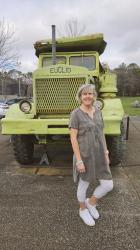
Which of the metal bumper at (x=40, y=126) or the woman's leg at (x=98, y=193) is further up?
the metal bumper at (x=40, y=126)

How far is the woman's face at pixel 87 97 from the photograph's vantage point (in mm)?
3600

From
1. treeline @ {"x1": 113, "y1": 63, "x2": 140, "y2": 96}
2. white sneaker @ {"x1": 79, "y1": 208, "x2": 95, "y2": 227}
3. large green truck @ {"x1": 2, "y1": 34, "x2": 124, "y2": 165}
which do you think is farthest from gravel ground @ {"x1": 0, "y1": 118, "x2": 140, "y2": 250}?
treeline @ {"x1": 113, "y1": 63, "x2": 140, "y2": 96}

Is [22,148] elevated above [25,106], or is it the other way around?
[25,106]

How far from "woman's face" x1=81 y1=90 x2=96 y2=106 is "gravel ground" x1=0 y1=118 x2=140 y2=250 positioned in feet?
4.45

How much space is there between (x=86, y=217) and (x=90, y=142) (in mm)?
892

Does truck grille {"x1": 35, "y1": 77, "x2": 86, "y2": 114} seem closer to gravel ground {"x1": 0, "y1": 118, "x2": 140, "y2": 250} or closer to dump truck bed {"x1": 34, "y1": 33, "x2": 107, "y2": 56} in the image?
gravel ground {"x1": 0, "y1": 118, "x2": 140, "y2": 250}

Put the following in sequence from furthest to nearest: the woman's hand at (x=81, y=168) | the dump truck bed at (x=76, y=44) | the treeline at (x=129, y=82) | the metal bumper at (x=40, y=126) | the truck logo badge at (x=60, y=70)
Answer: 1. the treeline at (x=129, y=82)
2. the dump truck bed at (x=76, y=44)
3. the truck logo badge at (x=60, y=70)
4. the metal bumper at (x=40, y=126)
5. the woman's hand at (x=81, y=168)

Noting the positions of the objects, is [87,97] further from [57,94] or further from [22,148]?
[22,148]

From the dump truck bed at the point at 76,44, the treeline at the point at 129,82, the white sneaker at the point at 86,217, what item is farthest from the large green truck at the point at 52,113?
the treeline at the point at 129,82

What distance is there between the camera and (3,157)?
7441mm

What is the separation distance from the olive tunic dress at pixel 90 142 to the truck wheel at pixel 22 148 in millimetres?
2857

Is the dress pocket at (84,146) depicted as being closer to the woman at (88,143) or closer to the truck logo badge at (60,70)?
the woman at (88,143)

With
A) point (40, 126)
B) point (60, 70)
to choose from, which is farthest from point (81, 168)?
point (60, 70)

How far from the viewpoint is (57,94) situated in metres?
6.11
